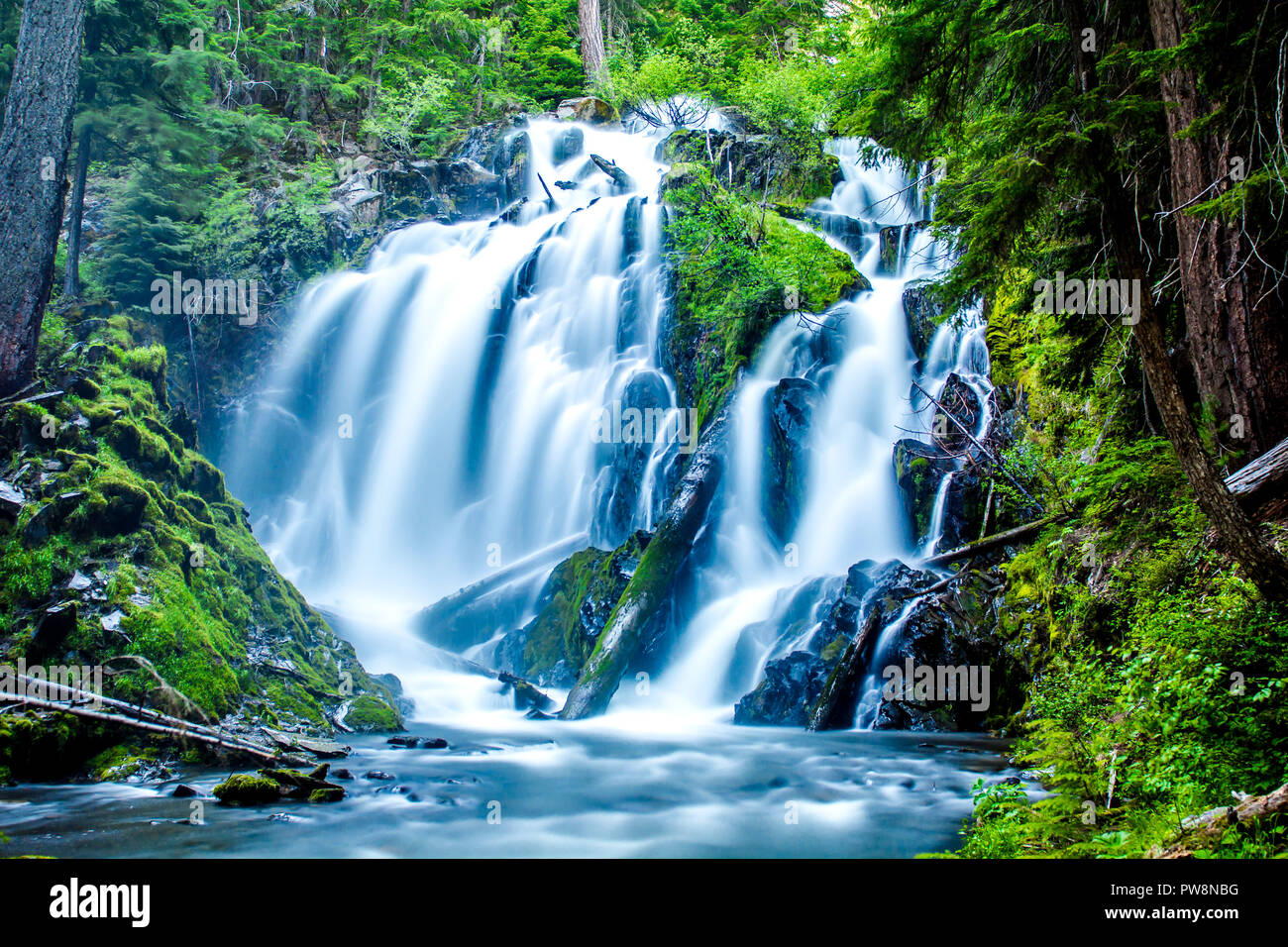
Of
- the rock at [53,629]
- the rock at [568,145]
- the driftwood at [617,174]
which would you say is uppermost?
the rock at [568,145]

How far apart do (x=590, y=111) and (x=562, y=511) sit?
762 inches

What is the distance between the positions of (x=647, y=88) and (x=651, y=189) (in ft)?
19.3

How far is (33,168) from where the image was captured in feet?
30.7

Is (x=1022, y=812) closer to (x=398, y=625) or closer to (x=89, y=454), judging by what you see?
(x=89, y=454)

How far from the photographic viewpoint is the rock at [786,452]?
43.8 ft

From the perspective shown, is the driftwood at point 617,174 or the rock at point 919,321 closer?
the rock at point 919,321

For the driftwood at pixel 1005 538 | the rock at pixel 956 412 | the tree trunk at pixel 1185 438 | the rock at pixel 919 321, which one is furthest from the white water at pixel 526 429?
the tree trunk at pixel 1185 438

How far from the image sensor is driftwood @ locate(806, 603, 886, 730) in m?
8.92

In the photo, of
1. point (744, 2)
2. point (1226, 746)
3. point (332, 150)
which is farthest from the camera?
point (744, 2)

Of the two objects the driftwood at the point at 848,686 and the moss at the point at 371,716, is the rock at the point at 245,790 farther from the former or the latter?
the driftwood at the point at 848,686

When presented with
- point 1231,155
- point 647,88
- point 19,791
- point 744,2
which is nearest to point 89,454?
point 19,791

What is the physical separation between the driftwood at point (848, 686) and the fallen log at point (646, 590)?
9.31 feet

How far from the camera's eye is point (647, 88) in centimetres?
2548

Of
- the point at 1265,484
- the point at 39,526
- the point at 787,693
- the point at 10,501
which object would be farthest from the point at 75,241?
the point at 1265,484
